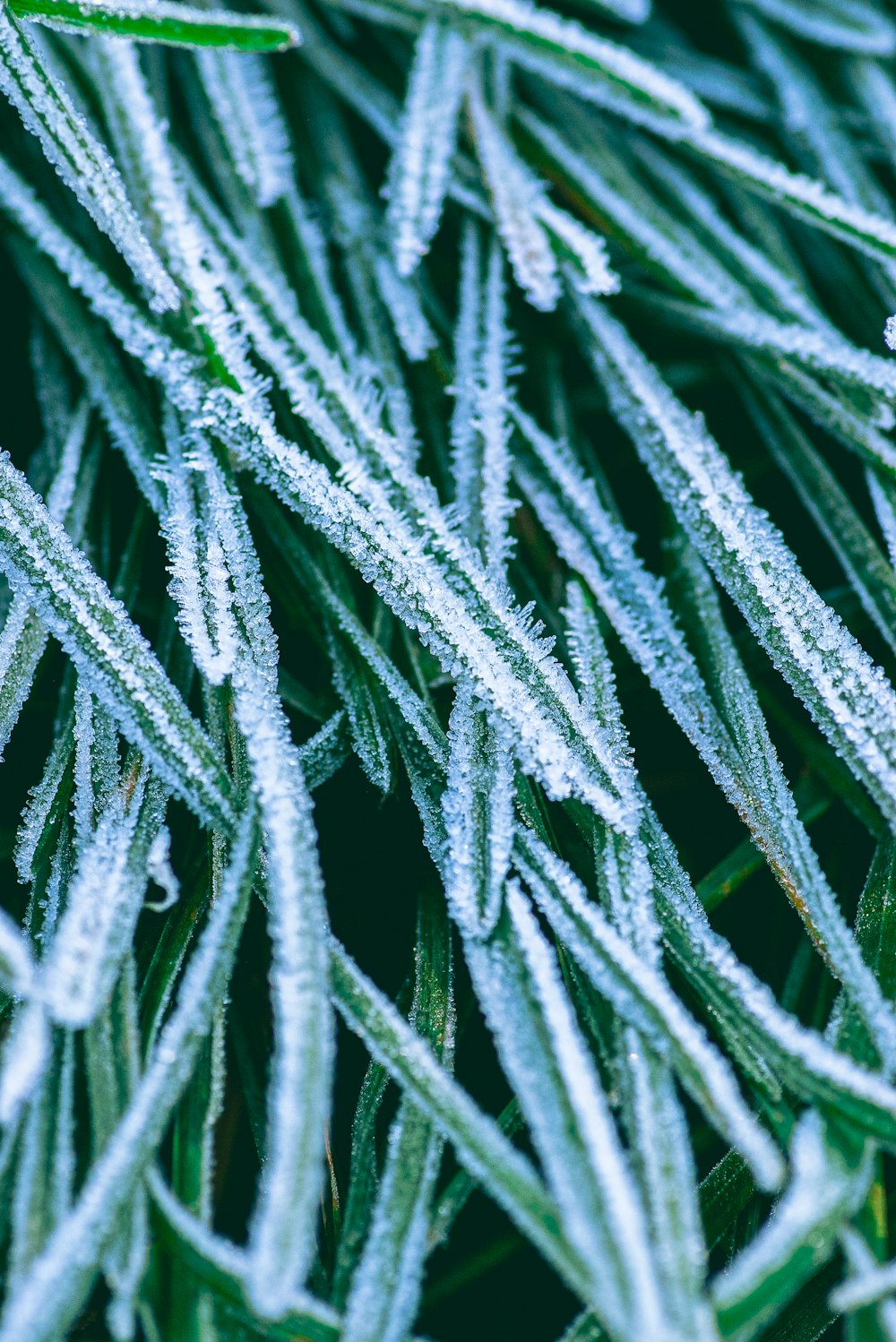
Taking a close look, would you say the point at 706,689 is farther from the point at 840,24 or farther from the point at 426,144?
the point at 840,24

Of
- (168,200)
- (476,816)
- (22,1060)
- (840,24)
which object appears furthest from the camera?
(840,24)

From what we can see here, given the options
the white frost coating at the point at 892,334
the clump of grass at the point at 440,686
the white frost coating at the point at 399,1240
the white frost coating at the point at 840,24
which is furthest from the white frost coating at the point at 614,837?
the white frost coating at the point at 840,24

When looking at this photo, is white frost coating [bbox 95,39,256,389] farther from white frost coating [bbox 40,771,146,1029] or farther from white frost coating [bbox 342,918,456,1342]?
white frost coating [bbox 342,918,456,1342]

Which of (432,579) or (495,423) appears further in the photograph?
(495,423)

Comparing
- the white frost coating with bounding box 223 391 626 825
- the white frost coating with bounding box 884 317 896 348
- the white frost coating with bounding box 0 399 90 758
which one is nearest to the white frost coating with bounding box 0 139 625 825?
the white frost coating with bounding box 223 391 626 825

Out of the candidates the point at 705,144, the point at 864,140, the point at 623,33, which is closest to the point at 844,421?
the point at 705,144

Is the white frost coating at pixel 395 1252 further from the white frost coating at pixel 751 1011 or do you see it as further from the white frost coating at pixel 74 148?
the white frost coating at pixel 74 148

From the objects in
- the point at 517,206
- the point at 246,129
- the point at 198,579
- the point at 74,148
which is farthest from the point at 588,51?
the point at 198,579
